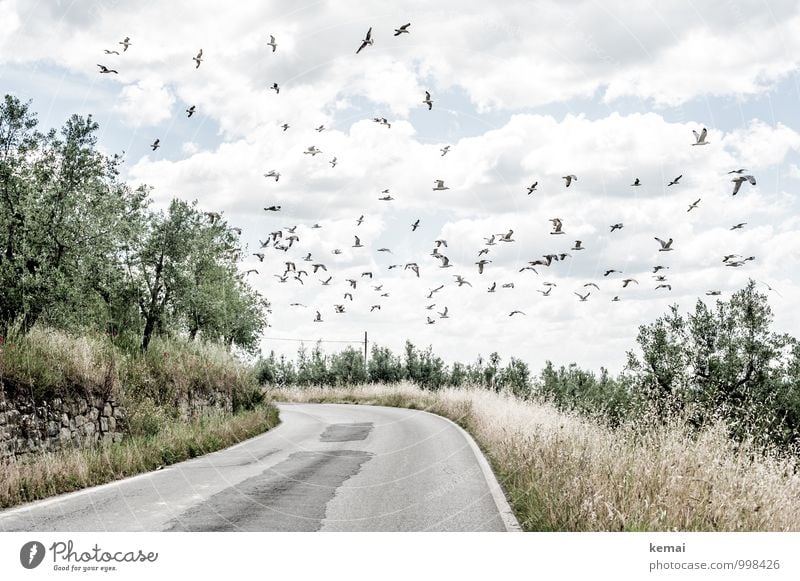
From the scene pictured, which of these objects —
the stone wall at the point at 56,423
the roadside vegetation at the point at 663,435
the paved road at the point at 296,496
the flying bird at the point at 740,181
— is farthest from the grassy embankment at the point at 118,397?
the flying bird at the point at 740,181

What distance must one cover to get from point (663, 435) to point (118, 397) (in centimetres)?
1238

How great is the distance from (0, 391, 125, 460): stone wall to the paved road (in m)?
2.26


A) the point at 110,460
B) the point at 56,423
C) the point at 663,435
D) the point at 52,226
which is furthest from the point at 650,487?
the point at 52,226

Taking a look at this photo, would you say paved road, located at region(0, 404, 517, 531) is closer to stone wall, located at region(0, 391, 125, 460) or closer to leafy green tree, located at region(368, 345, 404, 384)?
stone wall, located at region(0, 391, 125, 460)

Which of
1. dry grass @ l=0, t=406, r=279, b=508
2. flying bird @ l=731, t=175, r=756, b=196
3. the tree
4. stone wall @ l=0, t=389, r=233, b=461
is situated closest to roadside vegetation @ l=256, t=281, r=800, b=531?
flying bird @ l=731, t=175, r=756, b=196

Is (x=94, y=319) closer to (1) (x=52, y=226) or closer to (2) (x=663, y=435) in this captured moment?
(1) (x=52, y=226)

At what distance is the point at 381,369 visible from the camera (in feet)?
197

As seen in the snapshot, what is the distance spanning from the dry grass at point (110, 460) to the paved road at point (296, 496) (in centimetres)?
41

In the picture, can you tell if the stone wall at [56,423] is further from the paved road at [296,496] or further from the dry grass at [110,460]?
the paved road at [296,496]

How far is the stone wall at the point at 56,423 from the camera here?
11.4 m

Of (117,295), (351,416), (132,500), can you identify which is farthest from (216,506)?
(117,295)

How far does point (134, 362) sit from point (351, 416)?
14.4m

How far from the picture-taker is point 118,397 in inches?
595
